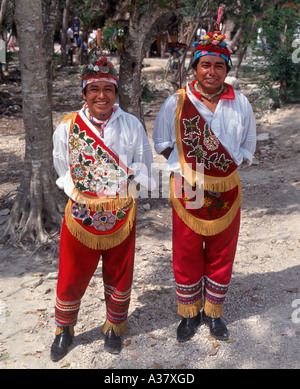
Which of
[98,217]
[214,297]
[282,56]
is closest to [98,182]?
[98,217]

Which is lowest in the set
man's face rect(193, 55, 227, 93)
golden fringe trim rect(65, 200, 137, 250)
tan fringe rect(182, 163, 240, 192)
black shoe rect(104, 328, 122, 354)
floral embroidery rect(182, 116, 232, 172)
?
black shoe rect(104, 328, 122, 354)

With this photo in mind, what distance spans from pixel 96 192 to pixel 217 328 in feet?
4.61

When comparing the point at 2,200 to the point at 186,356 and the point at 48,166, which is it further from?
the point at 186,356

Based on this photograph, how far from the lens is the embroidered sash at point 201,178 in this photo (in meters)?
3.12

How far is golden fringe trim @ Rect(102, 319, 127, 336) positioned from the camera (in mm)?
3346

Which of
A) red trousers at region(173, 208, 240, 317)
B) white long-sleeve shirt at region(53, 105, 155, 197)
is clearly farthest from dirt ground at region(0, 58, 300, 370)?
white long-sleeve shirt at region(53, 105, 155, 197)

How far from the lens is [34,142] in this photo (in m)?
4.84

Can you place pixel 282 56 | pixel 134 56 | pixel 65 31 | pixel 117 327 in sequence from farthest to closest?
pixel 65 31 < pixel 282 56 < pixel 134 56 < pixel 117 327

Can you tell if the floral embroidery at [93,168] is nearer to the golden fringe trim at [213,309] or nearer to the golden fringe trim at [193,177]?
the golden fringe trim at [193,177]

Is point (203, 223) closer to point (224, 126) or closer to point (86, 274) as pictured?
point (224, 126)

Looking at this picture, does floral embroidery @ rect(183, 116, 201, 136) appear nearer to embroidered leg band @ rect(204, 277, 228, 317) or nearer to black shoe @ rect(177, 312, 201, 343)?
embroidered leg band @ rect(204, 277, 228, 317)

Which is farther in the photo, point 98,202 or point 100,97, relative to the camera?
point 98,202

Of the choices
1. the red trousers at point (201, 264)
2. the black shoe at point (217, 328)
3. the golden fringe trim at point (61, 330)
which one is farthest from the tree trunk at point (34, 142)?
the black shoe at point (217, 328)
